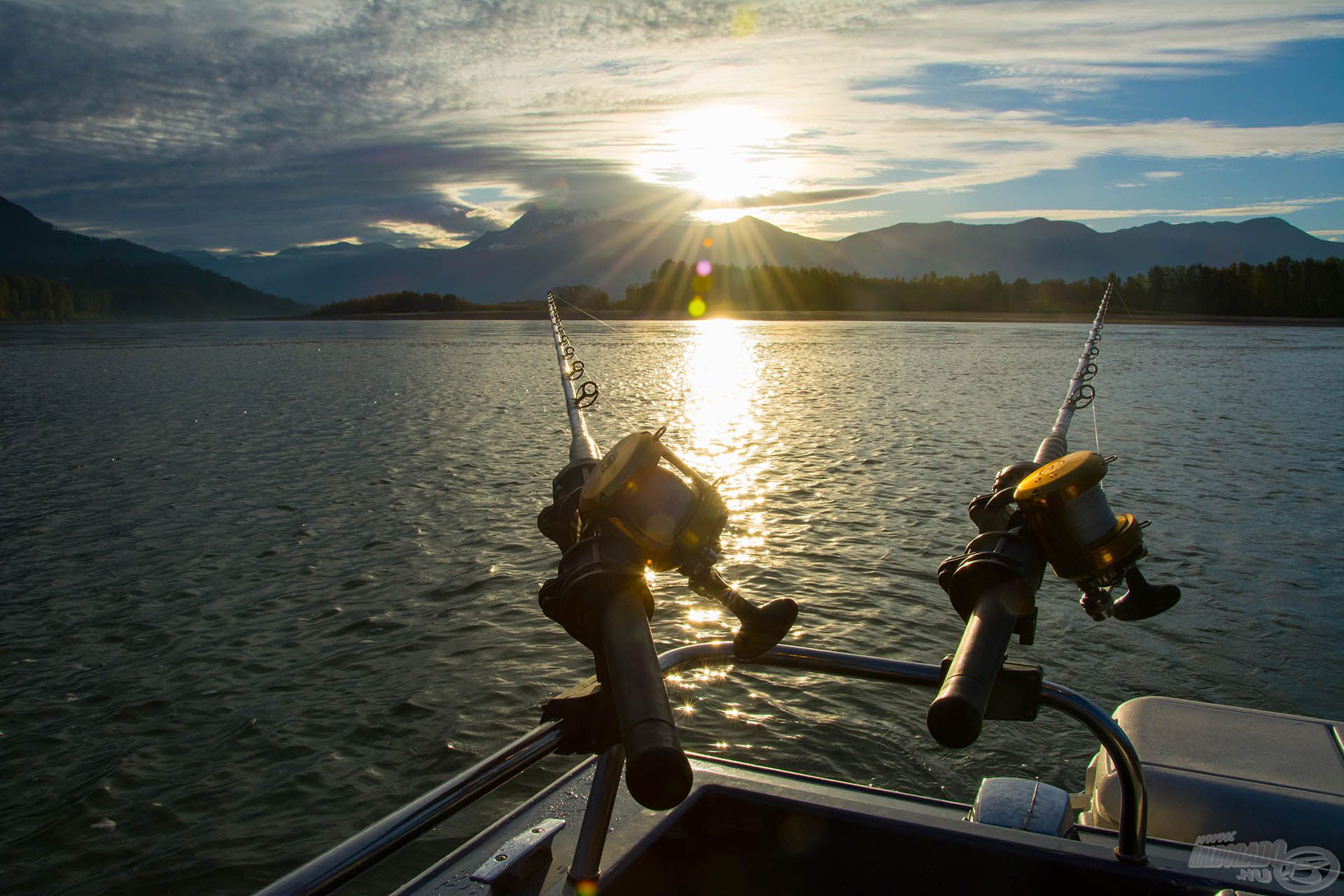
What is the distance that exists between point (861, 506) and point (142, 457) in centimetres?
1243

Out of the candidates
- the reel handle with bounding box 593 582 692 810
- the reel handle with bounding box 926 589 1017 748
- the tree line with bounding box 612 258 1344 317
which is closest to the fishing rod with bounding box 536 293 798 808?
the reel handle with bounding box 593 582 692 810

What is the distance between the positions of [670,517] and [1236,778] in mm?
2505

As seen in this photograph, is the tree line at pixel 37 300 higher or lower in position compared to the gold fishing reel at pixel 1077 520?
higher

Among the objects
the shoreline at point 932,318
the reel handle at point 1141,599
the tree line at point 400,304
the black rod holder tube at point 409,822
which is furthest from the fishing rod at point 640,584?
the tree line at point 400,304

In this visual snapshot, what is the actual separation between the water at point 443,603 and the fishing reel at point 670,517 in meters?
4.77

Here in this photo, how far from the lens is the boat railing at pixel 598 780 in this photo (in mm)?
1571

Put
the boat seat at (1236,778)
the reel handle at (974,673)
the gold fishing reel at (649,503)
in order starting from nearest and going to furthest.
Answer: the reel handle at (974,673)
the gold fishing reel at (649,503)
the boat seat at (1236,778)

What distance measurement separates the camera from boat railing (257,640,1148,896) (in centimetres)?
157

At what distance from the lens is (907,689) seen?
7473 mm

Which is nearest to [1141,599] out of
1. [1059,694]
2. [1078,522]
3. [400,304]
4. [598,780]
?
[1059,694]

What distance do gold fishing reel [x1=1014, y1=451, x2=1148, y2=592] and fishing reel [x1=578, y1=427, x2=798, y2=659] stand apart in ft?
1.71

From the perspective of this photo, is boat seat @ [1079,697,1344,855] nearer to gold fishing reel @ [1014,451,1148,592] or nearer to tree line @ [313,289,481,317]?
gold fishing reel @ [1014,451,1148,592]

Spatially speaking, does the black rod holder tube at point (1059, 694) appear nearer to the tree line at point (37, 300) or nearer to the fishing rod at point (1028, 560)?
the fishing rod at point (1028, 560)

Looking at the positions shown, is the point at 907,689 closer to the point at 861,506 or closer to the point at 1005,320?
the point at 861,506
